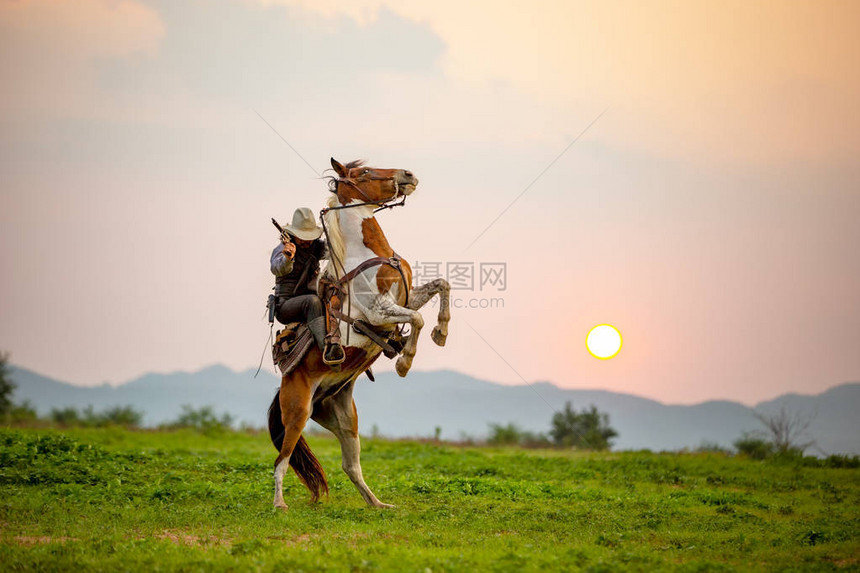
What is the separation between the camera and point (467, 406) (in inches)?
2643

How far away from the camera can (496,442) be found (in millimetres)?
24328

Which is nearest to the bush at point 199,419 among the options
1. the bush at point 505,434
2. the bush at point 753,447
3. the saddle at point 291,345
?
the bush at point 505,434

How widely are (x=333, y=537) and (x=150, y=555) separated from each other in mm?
1768

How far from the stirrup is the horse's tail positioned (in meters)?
1.18

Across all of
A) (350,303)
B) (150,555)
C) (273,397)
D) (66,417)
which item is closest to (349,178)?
(350,303)

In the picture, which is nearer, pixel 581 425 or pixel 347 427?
pixel 347 427

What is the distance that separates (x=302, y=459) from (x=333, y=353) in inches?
62.9

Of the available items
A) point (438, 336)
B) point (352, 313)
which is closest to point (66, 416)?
point (352, 313)

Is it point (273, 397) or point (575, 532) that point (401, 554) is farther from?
point (273, 397)

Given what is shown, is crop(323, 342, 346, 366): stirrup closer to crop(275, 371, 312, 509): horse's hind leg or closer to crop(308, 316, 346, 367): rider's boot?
crop(308, 316, 346, 367): rider's boot

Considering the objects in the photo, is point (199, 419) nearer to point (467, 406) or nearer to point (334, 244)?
point (334, 244)

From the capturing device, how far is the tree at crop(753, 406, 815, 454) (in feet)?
62.0

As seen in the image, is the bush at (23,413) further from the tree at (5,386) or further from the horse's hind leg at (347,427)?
the horse's hind leg at (347,427)

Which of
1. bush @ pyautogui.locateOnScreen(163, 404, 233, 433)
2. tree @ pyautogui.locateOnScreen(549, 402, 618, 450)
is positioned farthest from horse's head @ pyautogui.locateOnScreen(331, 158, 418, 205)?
tree @ pyautogui.locateOnScreen(549, 402, 618, 450)
